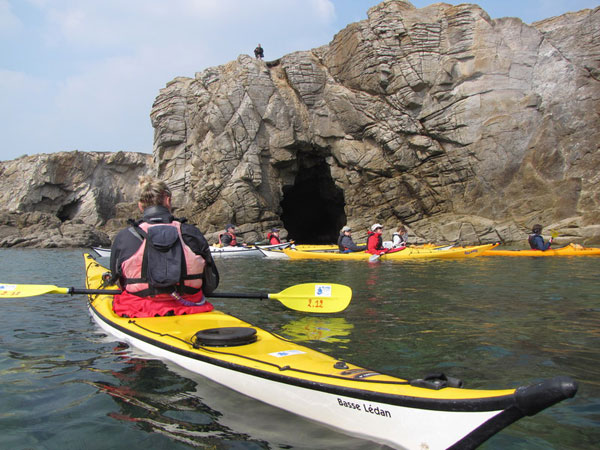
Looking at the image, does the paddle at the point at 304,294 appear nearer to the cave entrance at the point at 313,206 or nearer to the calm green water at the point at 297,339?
the calm green water at the point at 297,339

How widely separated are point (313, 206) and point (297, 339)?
1361 inches

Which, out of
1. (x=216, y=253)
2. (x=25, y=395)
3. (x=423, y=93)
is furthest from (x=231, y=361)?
(x=423, y=93)

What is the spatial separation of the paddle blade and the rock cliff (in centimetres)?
1986

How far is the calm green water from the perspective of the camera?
2455 mm

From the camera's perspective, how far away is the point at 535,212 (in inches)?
880

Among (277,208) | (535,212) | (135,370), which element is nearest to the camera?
(135,370)

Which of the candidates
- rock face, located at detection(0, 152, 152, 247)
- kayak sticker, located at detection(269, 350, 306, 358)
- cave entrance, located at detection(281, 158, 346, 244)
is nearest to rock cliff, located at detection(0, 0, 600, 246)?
cave entrance, located at detection(281, 158, 346, 244)

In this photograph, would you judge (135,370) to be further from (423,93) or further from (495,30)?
(495,30)

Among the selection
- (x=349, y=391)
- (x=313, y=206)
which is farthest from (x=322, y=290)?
(x=313, y=206)

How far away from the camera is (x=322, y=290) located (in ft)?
15.8

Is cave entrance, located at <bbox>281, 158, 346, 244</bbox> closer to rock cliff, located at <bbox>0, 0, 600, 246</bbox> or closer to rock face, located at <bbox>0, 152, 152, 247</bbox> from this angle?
rock cliff, located at <bbox>0, 0, 600, 246</bbox>

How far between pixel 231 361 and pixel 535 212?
23300 mm

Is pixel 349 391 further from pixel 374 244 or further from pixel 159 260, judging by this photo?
pixel 374 244

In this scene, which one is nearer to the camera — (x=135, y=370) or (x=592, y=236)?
(x=135, y=370)
